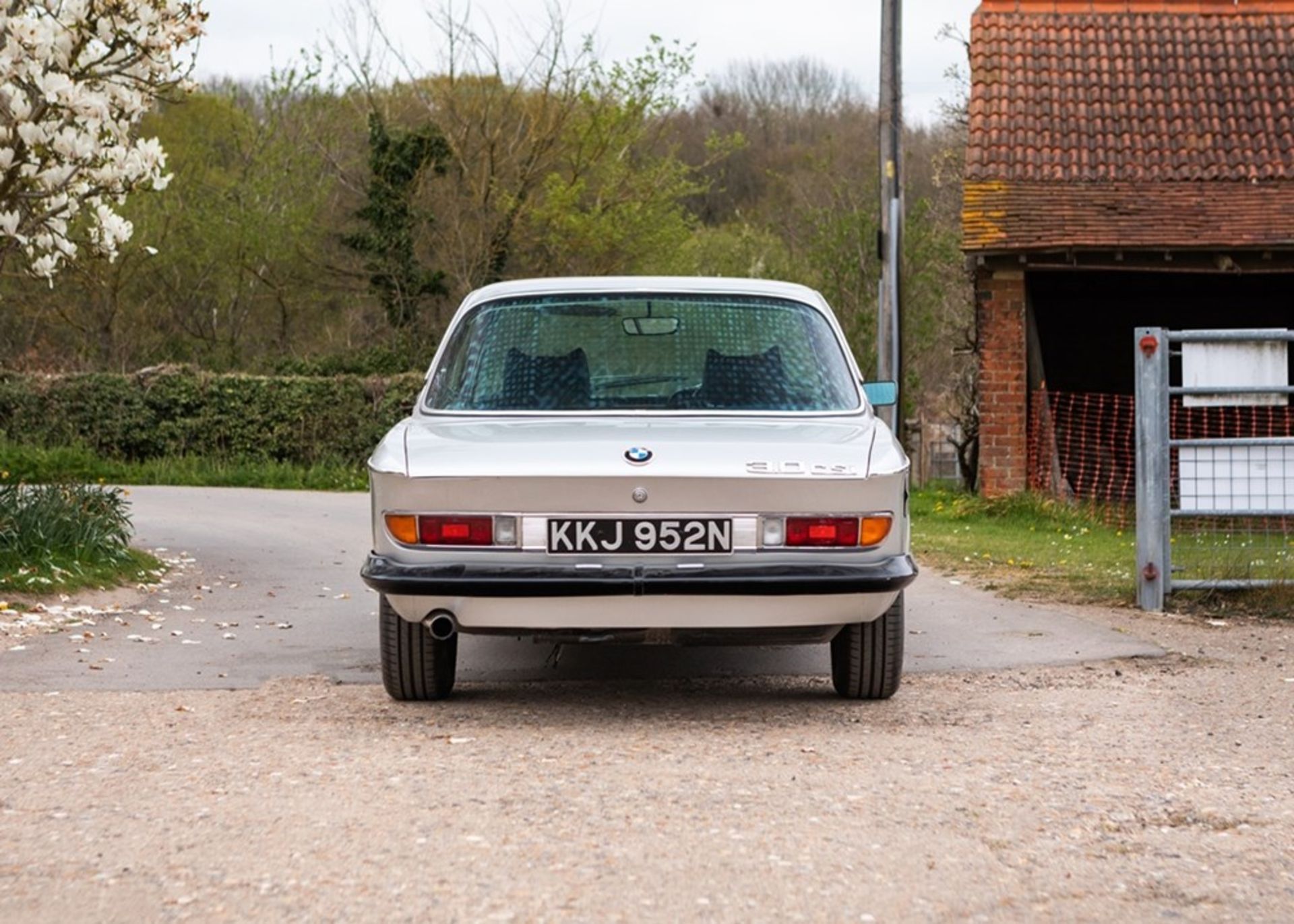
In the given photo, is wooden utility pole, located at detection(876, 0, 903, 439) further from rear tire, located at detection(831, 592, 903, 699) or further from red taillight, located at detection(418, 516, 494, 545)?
red taillight, located at detection(418, 516, 494, 545)

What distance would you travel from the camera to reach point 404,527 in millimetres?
6477

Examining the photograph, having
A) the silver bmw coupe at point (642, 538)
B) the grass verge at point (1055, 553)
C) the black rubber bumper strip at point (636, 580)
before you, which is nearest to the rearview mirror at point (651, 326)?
the silver bmw coupe at point (642, 538)

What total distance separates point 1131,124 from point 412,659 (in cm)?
1543

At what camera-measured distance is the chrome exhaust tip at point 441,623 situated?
6.42 metres

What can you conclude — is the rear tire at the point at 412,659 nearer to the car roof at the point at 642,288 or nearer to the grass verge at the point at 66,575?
the car roof at the point at 642,288

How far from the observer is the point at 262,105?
37969mm

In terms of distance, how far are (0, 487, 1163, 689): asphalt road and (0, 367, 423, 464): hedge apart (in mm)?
13427

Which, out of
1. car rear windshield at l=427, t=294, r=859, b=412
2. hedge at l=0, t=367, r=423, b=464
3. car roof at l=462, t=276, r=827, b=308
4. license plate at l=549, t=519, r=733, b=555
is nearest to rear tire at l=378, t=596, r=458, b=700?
license plate at l=549, t=519, r=733, b=555

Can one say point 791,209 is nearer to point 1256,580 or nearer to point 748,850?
point 1256,580

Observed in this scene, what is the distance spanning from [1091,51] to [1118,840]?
18096 millimetres

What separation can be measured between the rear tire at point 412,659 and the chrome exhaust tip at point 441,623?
373 millimetres

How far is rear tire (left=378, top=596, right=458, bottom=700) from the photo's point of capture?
6.91 m

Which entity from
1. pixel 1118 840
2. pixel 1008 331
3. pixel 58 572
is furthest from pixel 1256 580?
pixel 1008 331

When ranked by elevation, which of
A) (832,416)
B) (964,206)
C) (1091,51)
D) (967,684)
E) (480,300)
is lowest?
(967,684)
